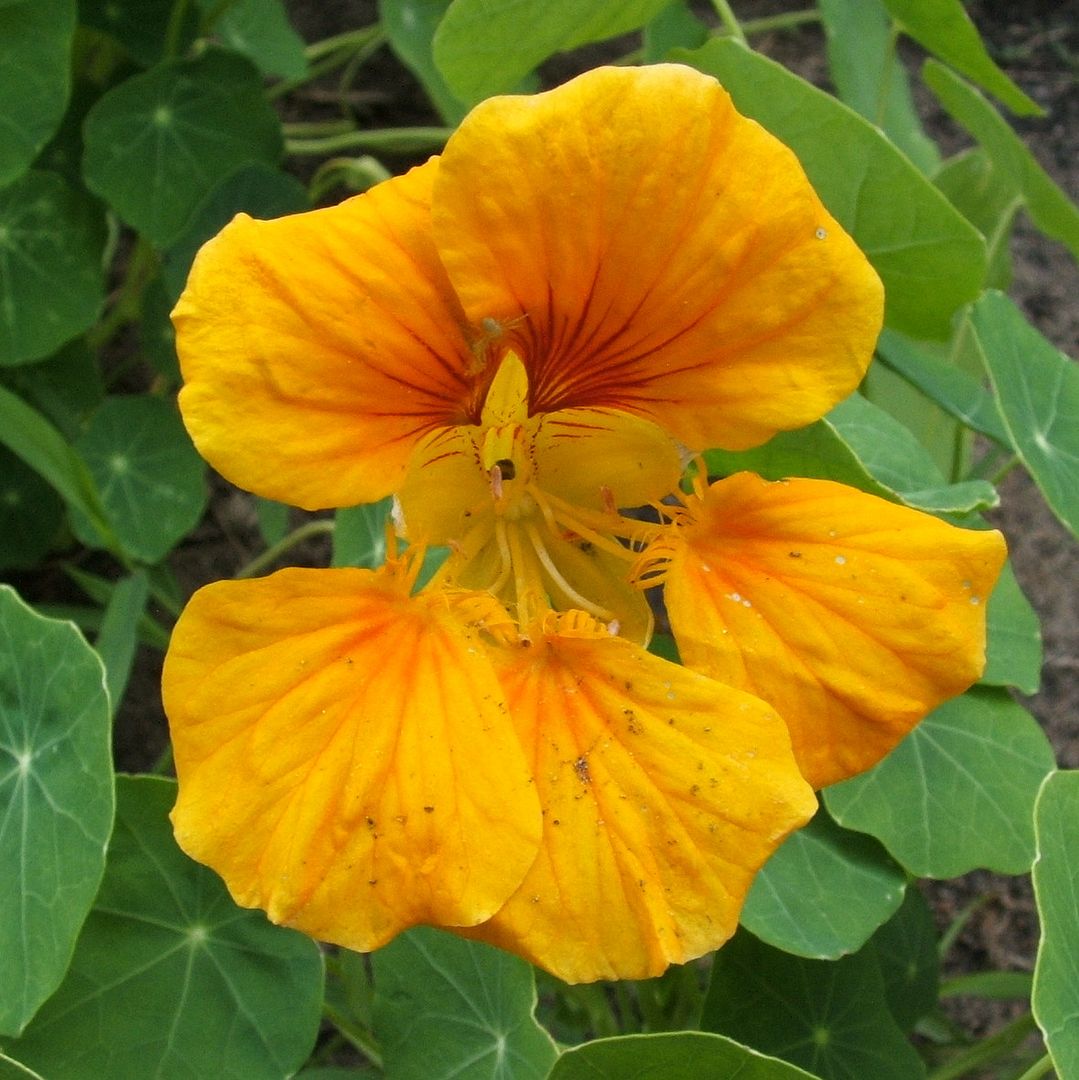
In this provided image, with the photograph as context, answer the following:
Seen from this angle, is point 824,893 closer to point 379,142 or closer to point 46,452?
point 46,452

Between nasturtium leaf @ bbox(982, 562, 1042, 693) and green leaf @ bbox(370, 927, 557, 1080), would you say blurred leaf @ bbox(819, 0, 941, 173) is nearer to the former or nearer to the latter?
nasturtium leaf @ bbox(982, 562, 1042, 693)

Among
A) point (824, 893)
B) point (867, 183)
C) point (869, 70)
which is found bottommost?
point (824, 893)

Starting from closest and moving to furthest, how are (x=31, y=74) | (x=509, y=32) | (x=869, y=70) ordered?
(x=509, y=32)
(x=31, y=74)
(x=869, y=70)

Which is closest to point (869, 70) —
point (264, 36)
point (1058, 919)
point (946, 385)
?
point (946, 385)

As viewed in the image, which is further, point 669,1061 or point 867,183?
point 867,183

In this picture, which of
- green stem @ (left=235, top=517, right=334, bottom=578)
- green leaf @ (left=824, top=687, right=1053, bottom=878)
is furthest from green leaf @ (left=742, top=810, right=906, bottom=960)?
green stem @ (left=235, top=517, right=334, bottom=578)

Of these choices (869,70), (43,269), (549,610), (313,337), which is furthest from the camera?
(869,70)

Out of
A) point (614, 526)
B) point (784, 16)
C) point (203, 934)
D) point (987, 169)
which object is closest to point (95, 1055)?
point (203, 934)
